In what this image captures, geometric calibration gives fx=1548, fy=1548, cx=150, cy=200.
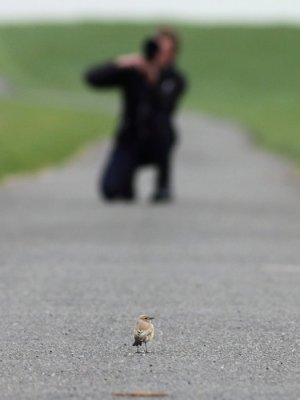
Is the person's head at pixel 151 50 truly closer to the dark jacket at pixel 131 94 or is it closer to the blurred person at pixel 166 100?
the blurred person at pixel 166 100

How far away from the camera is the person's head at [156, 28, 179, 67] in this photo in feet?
57.1

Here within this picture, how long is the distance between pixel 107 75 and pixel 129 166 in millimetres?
1325

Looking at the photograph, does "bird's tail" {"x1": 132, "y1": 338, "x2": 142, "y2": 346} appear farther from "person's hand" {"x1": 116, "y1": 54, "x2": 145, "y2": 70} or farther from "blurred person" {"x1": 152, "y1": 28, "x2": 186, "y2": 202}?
"person's hand" {"x1": 116, "y1": 54, "x2": 145, "y2": 70}

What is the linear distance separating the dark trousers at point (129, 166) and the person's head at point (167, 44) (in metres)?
1.21

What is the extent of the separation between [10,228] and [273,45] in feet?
368

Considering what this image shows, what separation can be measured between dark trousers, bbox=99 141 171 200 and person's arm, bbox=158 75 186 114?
537 millimetres

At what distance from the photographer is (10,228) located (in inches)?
571

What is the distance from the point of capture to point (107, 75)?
694 inches

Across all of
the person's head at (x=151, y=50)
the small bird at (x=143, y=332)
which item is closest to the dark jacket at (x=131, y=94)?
the person's head at (x=151, y=50)

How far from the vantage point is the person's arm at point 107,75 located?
17594mm

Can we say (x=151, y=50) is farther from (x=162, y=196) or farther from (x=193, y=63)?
(x=193, y=63)

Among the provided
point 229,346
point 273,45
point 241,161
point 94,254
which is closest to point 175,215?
point 94,254

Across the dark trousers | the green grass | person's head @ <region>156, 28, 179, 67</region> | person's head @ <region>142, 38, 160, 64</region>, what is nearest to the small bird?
person's head @ <region>142, 38, 160, 64</region>

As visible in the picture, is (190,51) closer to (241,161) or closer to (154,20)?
(154,20)
